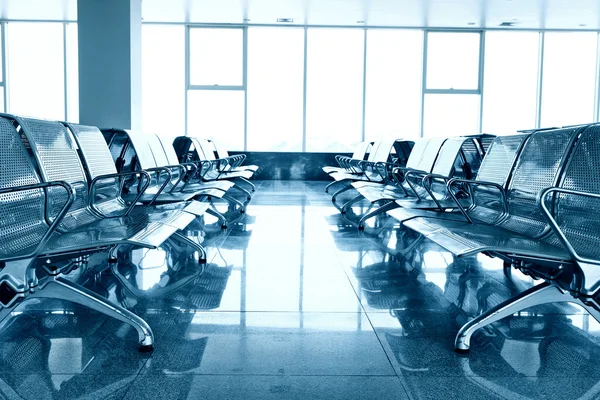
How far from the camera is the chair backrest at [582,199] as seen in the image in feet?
5.64

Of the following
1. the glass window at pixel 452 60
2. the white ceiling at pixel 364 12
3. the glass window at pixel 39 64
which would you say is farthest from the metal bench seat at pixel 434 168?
the glass window at pixel 39 64

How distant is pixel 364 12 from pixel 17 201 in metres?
8.22

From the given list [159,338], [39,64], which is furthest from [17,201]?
[39,64]

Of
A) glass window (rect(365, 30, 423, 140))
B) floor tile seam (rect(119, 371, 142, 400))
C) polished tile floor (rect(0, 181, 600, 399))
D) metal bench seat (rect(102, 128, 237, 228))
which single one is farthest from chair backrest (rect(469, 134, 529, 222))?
glass window (rect(365, 30, 423, 140))

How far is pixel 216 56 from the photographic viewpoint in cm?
1008

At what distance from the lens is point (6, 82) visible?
396 inches

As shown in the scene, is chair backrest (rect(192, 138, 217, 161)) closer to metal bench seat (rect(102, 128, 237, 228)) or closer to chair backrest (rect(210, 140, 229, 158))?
chair backrest (rect(210, 140, 229, 158))

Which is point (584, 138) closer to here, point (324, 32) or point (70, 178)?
point (70, 178)

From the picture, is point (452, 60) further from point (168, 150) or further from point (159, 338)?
point (159, 338)

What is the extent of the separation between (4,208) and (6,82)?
9.92 meters

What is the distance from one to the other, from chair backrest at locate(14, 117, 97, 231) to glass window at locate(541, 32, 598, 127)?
985 cm

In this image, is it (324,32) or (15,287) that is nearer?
(15,287)

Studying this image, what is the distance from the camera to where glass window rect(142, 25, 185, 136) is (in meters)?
9.88

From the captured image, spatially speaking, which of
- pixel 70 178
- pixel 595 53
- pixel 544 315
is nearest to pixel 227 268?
pixel 70 178
